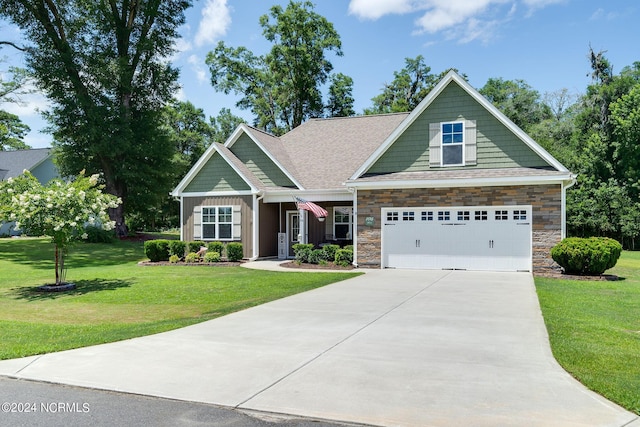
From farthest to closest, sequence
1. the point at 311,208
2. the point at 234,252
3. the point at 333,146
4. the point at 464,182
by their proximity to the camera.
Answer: the point at 333,146 → the point at 234,252 → the point at 311,208 → the point at 464,182

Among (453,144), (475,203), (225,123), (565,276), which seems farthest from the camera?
(225,123)

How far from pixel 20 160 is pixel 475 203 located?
42176 millimetres

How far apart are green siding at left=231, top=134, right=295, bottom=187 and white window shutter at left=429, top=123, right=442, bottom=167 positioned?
6754 millimetres

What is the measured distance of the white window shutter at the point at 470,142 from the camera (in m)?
16.7

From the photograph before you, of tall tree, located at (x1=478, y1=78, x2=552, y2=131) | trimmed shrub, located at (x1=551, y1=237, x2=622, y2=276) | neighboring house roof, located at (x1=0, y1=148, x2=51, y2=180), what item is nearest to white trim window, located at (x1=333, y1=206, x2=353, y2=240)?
trimmed shrub, located at (x1=551, y1=237, x2=622, y2=276)

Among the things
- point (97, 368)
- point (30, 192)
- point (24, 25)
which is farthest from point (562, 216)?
point (24, 25)

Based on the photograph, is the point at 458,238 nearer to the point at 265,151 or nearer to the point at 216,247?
the point at 265,151

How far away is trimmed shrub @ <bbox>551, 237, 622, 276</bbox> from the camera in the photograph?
14.4 meters

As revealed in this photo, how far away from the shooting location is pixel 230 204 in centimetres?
2119

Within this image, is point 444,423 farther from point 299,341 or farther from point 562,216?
point 562,216

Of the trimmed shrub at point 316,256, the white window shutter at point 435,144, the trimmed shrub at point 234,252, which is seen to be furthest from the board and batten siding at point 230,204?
the white window shutter at point 435,144

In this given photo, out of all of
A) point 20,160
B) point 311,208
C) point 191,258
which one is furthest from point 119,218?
point 311,208

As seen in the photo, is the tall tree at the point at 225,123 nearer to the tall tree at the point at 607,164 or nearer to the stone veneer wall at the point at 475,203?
the tall tree at the point at 607,164

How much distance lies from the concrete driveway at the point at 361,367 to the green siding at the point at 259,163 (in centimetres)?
1271
